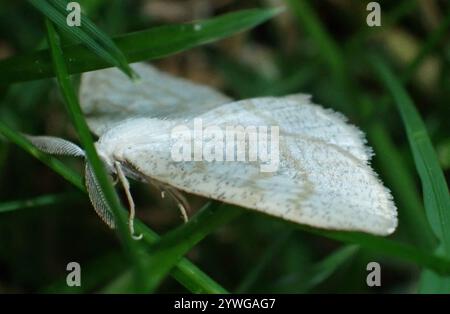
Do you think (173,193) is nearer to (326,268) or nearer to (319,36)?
(326,268)

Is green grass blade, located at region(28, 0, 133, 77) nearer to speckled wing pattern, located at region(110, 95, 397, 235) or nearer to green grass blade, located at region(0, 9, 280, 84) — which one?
green grass blade, located at region(0, 9, 280, 84)

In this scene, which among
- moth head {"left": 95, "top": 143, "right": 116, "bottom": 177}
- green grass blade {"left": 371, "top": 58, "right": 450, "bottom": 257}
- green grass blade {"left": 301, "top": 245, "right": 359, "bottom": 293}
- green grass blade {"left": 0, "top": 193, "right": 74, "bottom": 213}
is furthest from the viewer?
green grass blade {"left": 301, "top": 245, "right": 359, "bottom": 293}

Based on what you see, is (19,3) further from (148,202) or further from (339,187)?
(339,187)

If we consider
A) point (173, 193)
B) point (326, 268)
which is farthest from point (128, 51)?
point (326, 268)

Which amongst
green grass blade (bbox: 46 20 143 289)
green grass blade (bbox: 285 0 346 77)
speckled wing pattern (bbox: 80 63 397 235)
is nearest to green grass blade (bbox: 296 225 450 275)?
speckled wing pattern (bbox: 80 63 397 235)

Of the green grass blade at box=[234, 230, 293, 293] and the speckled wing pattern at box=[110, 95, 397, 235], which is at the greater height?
the speckled wing pattern at box=[110, 95, 397, 235]
